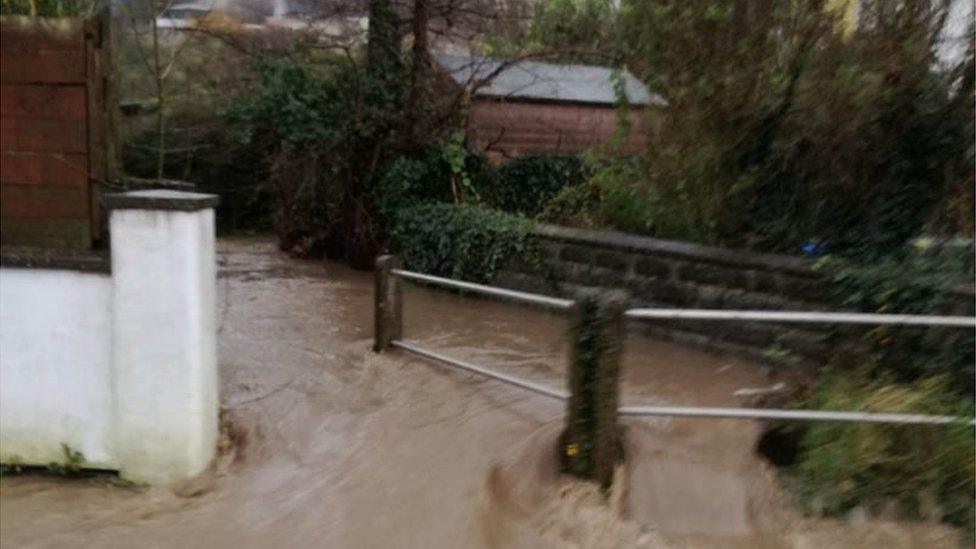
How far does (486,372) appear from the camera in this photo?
226 inches

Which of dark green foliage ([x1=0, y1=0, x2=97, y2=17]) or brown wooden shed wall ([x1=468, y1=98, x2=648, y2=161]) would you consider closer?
dark green foliage ([x1=0, y1=0, x2=97, y2=17])

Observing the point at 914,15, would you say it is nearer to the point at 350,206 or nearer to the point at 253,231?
the point at 350,206

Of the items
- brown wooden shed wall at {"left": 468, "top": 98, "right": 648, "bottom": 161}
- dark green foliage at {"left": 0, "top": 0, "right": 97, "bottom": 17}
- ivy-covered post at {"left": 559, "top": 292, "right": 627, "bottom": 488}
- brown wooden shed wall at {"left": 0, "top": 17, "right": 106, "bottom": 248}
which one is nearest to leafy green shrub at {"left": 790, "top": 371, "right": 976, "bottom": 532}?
ivy-covered post at {"left": 559, "top": 292, "right": 627, "bottom": 488}

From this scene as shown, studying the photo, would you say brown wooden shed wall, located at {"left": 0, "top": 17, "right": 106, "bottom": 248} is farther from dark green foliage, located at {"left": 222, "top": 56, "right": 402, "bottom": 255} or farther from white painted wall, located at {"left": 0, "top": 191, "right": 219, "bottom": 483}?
dark green foliage, located at {"left": 222, "top": 56, "right": 402, "bottom": 255}

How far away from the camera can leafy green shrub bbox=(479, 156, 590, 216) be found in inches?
495

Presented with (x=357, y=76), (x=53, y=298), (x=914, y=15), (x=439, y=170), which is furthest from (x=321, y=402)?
(x=357, y=76)

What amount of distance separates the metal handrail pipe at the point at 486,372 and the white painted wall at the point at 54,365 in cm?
221

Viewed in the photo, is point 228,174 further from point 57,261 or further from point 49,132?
point 57,261

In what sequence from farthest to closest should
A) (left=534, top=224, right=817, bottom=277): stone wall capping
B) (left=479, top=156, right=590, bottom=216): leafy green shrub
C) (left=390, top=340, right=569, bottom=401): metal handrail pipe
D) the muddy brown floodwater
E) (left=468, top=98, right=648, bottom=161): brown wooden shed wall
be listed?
(left=468, top=98, right=648, bottom=161): brown wooden shed wall → (left=479, top=156, right=590, bottom=216): leafy green shrub → (left=534, top=224, right=817, bottom=277): stone wall capping → (left=390, top=340, right=569, bottom=401): metal handrail pipe → the muddy brown floodwater

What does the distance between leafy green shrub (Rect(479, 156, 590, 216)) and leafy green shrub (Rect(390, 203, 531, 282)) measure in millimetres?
1148

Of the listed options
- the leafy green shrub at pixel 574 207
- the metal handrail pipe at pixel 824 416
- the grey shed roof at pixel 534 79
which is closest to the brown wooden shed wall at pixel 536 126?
the grey shed roof at pixel 534 79

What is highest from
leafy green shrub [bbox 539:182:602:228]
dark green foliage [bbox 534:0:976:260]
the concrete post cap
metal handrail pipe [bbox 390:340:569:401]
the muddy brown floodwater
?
dark green foliage [bbox 534:0:976:260]

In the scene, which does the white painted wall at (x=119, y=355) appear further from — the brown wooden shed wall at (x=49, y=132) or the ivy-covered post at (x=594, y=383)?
the ivy-covered post at (x=594, y=383)

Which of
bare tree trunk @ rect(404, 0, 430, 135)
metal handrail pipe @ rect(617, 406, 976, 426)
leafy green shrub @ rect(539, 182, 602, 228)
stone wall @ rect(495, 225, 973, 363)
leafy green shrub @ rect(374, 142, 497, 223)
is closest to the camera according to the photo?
metal handrail pipe @ rect(617, 406, 976, 426)
